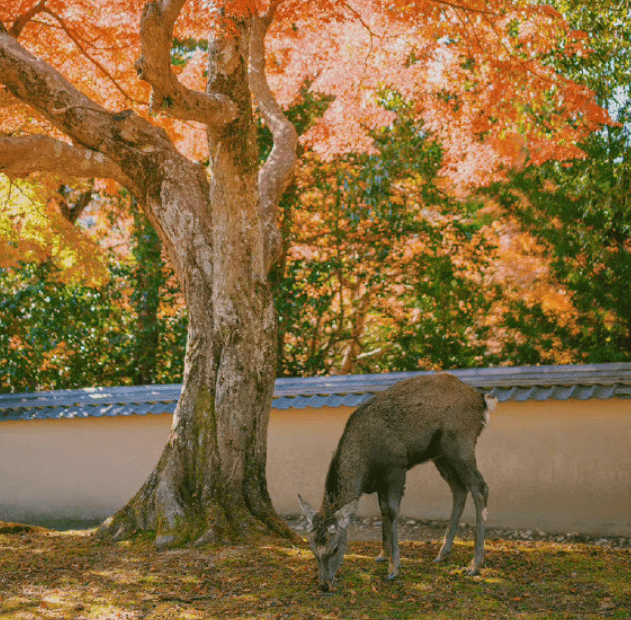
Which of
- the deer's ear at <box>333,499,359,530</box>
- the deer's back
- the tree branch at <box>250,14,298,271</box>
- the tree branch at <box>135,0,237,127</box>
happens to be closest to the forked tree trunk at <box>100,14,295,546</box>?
the tree branch at <box>250,14,298,271</box>

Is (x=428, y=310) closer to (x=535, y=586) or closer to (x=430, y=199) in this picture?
(x=430, y=199)

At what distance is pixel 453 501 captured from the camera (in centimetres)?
686

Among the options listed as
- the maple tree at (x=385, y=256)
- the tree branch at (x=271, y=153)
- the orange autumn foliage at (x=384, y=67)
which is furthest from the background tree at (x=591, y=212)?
the tree branch at (x=271, y=153)

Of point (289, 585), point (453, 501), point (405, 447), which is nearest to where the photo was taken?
point (289, 585)

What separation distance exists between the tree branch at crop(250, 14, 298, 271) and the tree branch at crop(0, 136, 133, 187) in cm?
163

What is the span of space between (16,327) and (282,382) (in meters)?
5.58

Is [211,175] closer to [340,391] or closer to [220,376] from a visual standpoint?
[220,376]

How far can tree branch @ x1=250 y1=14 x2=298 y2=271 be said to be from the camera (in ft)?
27.7

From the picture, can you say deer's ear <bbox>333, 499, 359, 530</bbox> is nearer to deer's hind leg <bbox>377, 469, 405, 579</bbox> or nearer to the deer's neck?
the deer's neck

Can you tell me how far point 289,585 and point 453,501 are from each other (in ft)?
6.08

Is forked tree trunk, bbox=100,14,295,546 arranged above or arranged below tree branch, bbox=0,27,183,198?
below

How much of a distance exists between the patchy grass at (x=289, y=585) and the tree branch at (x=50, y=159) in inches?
146

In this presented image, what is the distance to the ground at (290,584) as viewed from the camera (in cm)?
527

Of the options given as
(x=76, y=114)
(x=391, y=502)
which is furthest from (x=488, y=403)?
(x=76, y=114)
